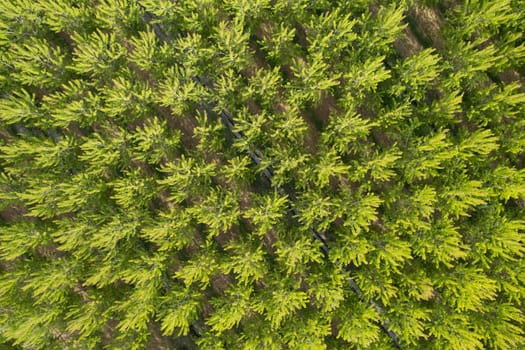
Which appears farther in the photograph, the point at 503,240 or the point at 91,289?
the point at 91,289

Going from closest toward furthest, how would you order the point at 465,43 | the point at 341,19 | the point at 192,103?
1. the point at 341,19
2. the point at 465,43
3. the point at 192,103

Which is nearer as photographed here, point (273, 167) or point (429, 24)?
point (273, 167)

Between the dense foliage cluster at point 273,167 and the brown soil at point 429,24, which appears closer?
the dense foliage cluster at point 273,167

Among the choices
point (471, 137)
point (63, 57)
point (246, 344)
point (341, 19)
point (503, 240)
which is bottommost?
point (503, 240)

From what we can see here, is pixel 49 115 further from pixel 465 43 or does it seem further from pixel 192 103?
pixel 465 43

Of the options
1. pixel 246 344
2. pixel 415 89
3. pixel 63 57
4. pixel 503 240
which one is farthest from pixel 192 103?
pixel 503 240

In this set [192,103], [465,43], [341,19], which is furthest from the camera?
[192,103]

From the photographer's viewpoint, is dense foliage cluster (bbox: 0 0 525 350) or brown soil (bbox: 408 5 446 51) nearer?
dense foliage cluster (bbox: 0 0 525 350)

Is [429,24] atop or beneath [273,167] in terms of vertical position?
beneath
